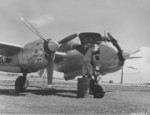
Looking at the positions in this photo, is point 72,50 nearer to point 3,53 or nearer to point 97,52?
point 97,52

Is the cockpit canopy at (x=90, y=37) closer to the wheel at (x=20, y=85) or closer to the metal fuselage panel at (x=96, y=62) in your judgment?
the metal fuselage panel at (x=96, y=62)

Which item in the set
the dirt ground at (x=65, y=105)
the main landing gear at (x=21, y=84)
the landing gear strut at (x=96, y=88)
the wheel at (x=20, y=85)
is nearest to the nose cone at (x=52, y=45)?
the dirt ground at (x=65, y=105)

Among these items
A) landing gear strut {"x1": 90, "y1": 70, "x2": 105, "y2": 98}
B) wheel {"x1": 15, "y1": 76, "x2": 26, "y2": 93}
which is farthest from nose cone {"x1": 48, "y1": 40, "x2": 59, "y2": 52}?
wheel {"x1": 15, "y1": 76, "x2": 26, "y2": 93}

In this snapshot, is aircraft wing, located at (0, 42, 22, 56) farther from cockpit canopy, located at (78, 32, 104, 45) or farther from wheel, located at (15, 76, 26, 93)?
cockpit canopy, located at (78, 32, 104, 45)

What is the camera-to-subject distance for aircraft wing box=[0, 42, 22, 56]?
18.2 m

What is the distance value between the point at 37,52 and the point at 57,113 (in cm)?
815

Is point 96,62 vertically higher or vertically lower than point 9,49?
lower

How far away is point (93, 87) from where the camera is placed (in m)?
18.9

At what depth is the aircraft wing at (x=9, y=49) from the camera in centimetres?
1825

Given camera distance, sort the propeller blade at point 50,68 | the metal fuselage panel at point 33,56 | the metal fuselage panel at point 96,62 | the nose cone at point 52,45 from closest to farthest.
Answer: the nose cone at point 52,45 < the metal fuselage panel at point 33,56 < the propeller blade at point 50,68 < the metal fuselage panel at point 96,62

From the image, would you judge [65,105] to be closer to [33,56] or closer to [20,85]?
[33,56]

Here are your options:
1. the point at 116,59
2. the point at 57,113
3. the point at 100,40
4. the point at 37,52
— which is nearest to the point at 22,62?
the point at 37,52

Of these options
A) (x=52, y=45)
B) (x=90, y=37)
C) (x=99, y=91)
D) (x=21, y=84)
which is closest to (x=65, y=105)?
(x=52, y=45)

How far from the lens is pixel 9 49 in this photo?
18.9 meters
